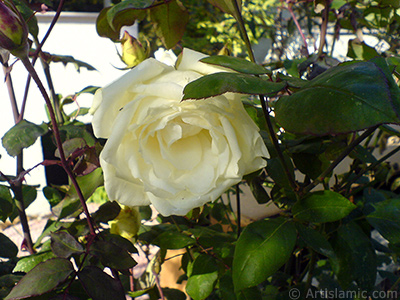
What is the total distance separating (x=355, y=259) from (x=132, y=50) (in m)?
0.42

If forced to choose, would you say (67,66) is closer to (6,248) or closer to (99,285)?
(6,248)

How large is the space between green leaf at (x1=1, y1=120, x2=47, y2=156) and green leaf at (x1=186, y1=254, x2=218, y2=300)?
1.03 feet

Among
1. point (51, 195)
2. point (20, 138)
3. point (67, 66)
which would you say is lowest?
point (51, 195)

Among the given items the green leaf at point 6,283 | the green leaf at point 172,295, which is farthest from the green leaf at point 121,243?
the green leaf at point 172,295

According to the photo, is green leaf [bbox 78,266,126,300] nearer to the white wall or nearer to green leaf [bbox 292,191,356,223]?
green leaf [bbox 292,191,356,223]

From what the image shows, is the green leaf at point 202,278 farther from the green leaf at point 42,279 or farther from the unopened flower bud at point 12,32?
the unopened flower bud at point 12,32

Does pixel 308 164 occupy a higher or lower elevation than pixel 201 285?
higher

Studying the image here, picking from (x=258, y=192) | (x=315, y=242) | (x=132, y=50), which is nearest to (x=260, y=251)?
(x=315, y=242)

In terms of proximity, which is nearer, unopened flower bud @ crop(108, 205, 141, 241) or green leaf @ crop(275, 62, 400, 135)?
green leaf @ crop(275, 62, 400, 135)

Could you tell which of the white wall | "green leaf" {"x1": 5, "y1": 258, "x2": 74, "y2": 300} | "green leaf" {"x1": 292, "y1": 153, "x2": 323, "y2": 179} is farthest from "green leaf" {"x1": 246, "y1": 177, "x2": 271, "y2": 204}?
the white wall

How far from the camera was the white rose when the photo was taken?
323 millimetres

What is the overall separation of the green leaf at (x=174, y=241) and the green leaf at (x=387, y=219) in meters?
0.27

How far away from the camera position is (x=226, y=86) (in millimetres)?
263

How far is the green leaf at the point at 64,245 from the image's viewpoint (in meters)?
0.42
